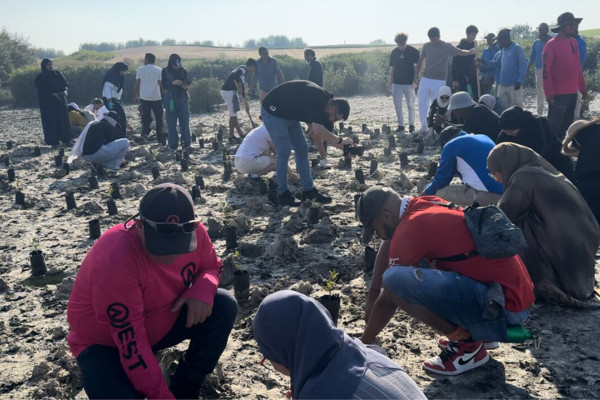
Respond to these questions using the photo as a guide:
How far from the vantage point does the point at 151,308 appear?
2607mm

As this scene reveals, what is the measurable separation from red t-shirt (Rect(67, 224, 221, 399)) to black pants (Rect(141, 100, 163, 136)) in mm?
9356

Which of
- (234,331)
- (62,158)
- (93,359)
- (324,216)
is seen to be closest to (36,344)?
(234,331)

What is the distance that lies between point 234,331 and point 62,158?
767 centimetres

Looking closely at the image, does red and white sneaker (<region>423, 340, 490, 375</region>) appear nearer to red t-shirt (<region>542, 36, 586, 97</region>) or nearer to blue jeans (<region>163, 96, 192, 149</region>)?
red t-shirt (<region>542, 36, 586, 97</region>)

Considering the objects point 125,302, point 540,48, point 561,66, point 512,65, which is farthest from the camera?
point 540,48

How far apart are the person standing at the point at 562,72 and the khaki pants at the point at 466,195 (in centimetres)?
343

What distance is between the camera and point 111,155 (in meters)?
8.91

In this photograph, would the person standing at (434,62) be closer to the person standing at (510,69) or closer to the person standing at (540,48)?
the person standing at (510,69)

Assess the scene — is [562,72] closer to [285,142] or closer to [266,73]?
[285,142]

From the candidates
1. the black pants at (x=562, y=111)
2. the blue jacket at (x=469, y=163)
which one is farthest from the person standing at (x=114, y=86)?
the black pants at (x=562, y=111)

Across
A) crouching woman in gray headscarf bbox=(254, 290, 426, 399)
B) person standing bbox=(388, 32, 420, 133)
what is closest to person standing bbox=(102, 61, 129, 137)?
person standing bbox=(388, 32, 420, 133)

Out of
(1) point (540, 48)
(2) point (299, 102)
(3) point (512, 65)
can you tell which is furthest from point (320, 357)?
(1) point (540, 48)

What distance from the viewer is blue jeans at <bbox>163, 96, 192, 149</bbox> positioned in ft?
32.7

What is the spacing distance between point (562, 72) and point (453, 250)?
6.28 m
